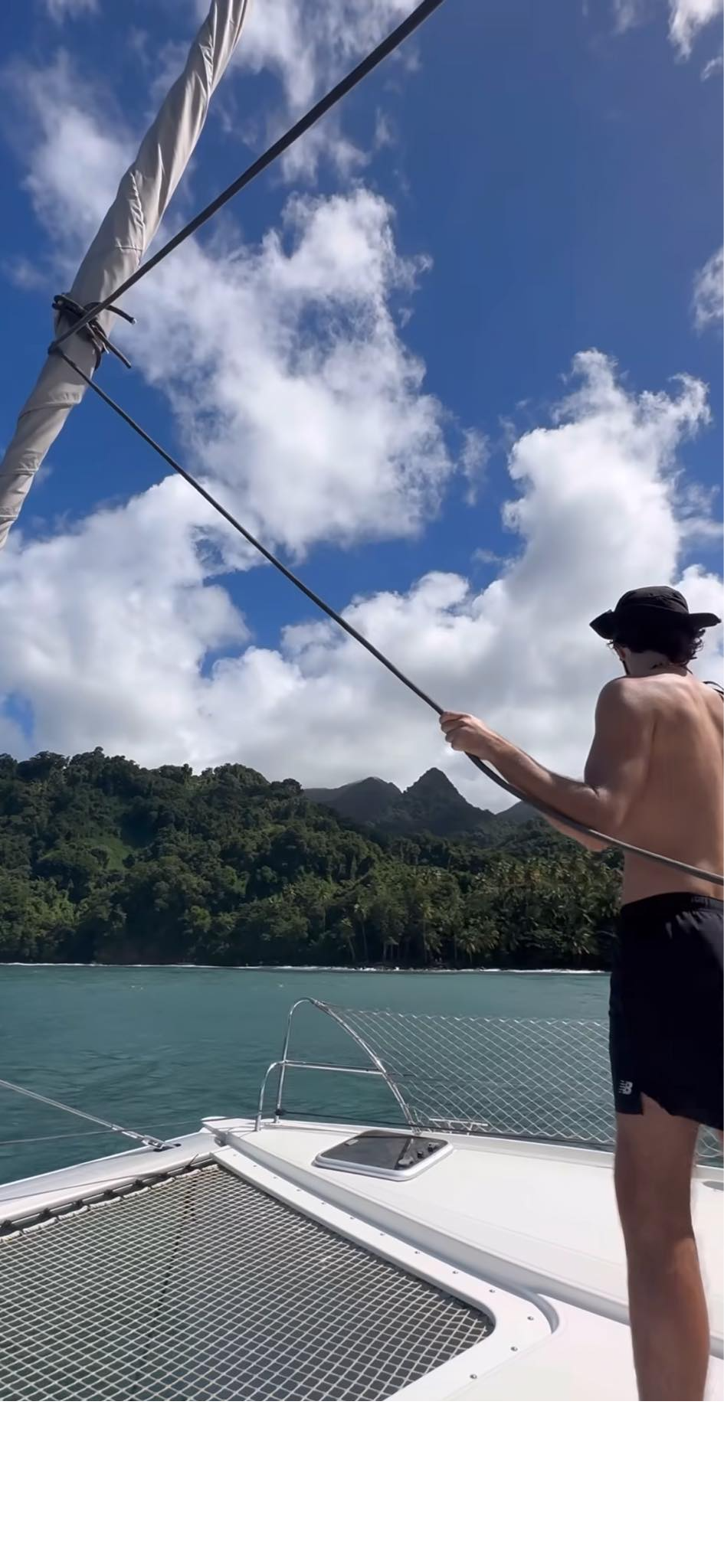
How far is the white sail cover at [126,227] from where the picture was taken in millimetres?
1617

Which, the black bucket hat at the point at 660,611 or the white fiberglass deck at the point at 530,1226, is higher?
the black bucket hat at the point at 660,611

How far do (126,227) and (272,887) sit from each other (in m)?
54.5

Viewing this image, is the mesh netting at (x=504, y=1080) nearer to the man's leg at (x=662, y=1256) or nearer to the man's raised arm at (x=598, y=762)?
the man's leg at (x=662, y=1256)

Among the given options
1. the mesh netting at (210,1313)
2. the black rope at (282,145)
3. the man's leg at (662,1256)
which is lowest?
the mesh netting at (210,1313)

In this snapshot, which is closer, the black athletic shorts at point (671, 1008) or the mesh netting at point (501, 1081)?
the black athletic shorts at point (671, 1008)

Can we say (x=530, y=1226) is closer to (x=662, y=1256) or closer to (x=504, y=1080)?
(x=662, y=1256)

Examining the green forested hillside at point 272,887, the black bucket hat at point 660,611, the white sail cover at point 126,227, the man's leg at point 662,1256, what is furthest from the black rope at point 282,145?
the green forested hillside at point 272,887

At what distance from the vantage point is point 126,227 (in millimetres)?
1629

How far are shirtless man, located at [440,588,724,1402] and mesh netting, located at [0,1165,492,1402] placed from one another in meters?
0.54

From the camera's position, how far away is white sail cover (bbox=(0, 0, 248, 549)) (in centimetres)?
162

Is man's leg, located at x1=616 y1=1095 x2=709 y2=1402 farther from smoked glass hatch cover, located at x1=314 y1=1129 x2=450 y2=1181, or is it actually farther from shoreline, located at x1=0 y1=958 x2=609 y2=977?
shoreline, located at x1=0 y1=958 x2=609 y2=977

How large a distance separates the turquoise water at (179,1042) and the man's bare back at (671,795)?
167 centimetres
